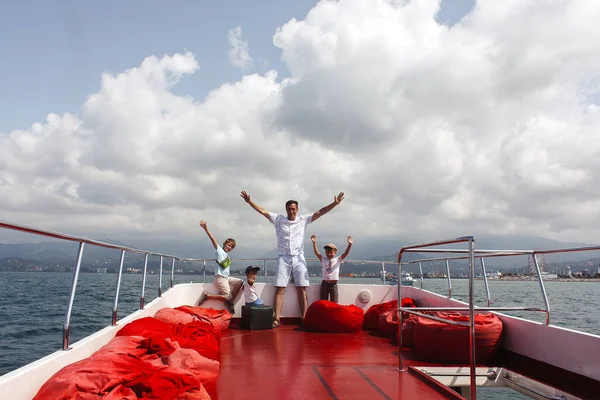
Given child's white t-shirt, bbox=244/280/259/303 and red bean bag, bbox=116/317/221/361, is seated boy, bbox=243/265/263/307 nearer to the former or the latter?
child's white t-shirt, bbox=244/280/259/303

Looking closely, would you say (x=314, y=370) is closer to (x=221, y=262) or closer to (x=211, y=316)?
(x=211, y=316)

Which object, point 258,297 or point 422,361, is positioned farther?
point 258,297

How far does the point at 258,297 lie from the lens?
23.5 ft

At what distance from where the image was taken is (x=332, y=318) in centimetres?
639

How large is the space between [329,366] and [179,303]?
11.4ft

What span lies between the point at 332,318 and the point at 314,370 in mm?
2279

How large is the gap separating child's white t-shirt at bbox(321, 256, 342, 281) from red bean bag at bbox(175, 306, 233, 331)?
1.65 meters

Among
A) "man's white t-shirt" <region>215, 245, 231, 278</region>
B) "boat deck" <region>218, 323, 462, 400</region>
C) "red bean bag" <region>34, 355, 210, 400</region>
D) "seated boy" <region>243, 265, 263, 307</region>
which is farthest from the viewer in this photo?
"man's white t-shirt" <region>215, 245, 231, 278</region>

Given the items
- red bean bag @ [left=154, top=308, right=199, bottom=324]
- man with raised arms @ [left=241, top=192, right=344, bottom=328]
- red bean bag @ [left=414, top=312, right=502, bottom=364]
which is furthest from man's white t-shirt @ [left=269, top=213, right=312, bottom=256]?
red bean bag @ [left=414, top=312, right=502, bottom=364]

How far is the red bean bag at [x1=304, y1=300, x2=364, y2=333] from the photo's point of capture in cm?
638

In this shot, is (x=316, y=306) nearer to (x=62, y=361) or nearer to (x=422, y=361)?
(x=422, y=361)

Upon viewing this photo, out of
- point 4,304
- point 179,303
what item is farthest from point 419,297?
point 4,304

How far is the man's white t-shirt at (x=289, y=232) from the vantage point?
Answer: 663 centimetres

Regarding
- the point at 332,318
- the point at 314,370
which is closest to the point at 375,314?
the point at 332,318
